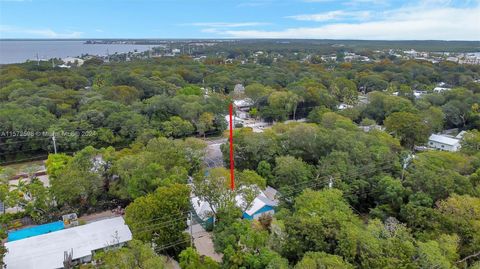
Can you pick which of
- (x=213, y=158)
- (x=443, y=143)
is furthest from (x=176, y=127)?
(x=443, y=143)

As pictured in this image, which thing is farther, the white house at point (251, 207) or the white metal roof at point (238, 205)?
the white house at point (251, 207)

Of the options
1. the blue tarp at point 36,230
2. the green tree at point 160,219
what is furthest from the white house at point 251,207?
the blue tarp at point 36,230

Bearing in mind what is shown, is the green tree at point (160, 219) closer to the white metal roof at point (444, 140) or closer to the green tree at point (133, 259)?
the green tree at point (133, 259)

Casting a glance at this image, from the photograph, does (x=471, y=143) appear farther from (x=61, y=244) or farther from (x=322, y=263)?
(x=61, y=244)


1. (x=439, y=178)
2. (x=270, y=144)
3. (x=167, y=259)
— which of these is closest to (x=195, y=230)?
(x=167, y=259)

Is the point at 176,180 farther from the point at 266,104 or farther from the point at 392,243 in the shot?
the point at 266,104

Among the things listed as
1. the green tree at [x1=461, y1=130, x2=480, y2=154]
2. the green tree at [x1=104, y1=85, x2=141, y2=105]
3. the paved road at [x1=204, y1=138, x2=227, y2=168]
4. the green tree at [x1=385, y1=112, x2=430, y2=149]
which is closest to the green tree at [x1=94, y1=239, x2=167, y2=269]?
Answer: the paved road at [x1=204, y1=138, x2=227, y2=168]
